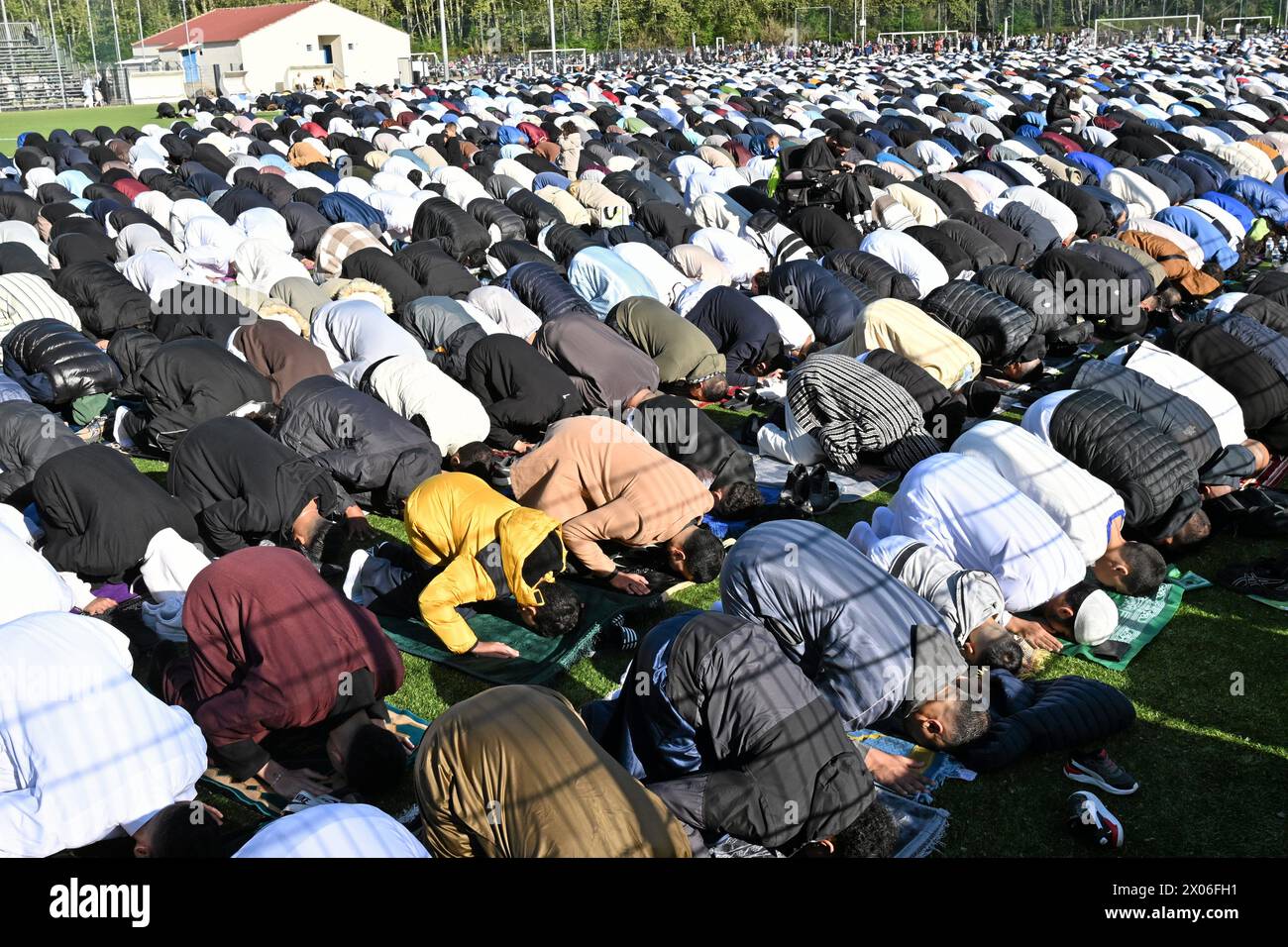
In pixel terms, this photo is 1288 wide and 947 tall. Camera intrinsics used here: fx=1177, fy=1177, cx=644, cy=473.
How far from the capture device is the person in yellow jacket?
14.7ft

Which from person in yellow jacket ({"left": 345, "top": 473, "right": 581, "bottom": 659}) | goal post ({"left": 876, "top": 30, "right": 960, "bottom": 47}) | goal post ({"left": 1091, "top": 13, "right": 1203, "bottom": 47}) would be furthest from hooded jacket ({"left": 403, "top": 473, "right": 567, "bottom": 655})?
goal post ({"left": 1091, "top": 13, "right": 1203, "bottom": 47})

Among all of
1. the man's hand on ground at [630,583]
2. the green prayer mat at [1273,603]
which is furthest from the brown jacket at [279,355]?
the green prayer mat at [1273,603]

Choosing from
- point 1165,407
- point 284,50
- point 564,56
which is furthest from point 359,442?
point 564,56

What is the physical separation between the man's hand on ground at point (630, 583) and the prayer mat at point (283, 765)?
47.7 inches

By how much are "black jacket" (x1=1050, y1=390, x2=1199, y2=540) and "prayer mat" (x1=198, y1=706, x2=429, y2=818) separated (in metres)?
3.23

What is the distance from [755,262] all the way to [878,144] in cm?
695

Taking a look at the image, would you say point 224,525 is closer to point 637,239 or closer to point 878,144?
point 637,239

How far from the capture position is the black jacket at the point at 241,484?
17.0ft

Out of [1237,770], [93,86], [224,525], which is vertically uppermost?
[93,86]

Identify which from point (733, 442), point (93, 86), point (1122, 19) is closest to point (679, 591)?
point (733, 442)

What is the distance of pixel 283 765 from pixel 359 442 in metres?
2.29

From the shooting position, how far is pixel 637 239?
10227mm

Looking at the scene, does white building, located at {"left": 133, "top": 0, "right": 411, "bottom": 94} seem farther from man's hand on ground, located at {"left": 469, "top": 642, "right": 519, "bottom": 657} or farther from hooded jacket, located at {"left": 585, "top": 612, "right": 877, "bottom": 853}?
hooded jacket, located at {"left": 585, "top": 612, "right": 877, "bottom": 853}

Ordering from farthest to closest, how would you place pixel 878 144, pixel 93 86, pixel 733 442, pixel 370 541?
1. pixel 93 86
2. pixel 878 144
3. pixel 733 442
4. pixel 370 541
